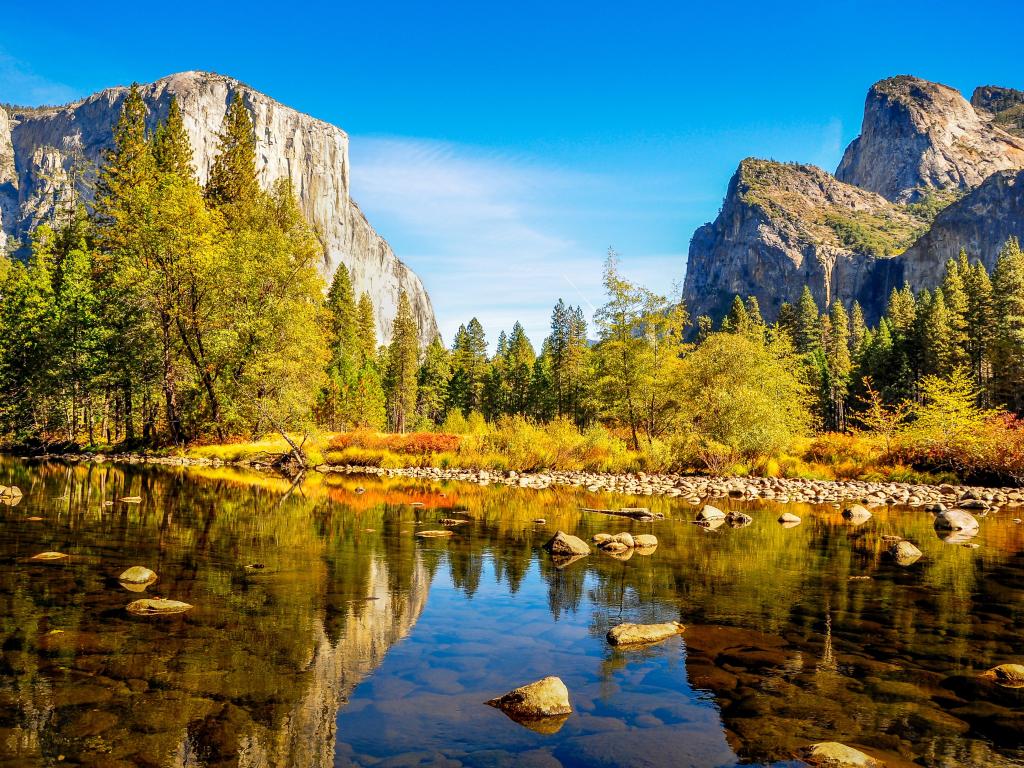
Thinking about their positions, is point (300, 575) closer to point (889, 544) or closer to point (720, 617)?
point (720, 617)

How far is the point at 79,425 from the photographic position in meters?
35.8

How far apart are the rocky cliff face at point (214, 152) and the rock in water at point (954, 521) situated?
428 feet

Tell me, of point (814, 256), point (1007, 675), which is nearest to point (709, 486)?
point (1007, 675)

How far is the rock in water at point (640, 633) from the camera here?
6.96 m

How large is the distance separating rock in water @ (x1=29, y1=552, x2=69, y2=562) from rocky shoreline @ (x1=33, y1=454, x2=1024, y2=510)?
1680 centimetres

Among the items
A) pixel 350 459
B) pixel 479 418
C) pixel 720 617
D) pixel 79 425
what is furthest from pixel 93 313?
pixel 720 617

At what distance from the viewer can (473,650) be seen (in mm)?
6742

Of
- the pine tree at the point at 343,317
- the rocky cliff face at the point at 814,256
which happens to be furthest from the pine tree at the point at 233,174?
the rocky cliff face at the point at 814,256

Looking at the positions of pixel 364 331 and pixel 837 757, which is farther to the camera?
pixel 364 331

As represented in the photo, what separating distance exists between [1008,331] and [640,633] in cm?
5803

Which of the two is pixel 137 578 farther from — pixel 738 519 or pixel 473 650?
pixel 738 519

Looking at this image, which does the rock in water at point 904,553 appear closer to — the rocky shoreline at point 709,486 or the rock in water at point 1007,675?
the rock in water at point 1007,675

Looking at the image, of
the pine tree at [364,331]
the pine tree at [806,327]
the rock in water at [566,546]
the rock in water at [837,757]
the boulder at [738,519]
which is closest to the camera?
the rock in water at [837,757]

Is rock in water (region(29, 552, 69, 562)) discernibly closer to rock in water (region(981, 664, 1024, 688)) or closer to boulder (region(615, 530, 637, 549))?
boulder (region(615, 530, 637, 549))
